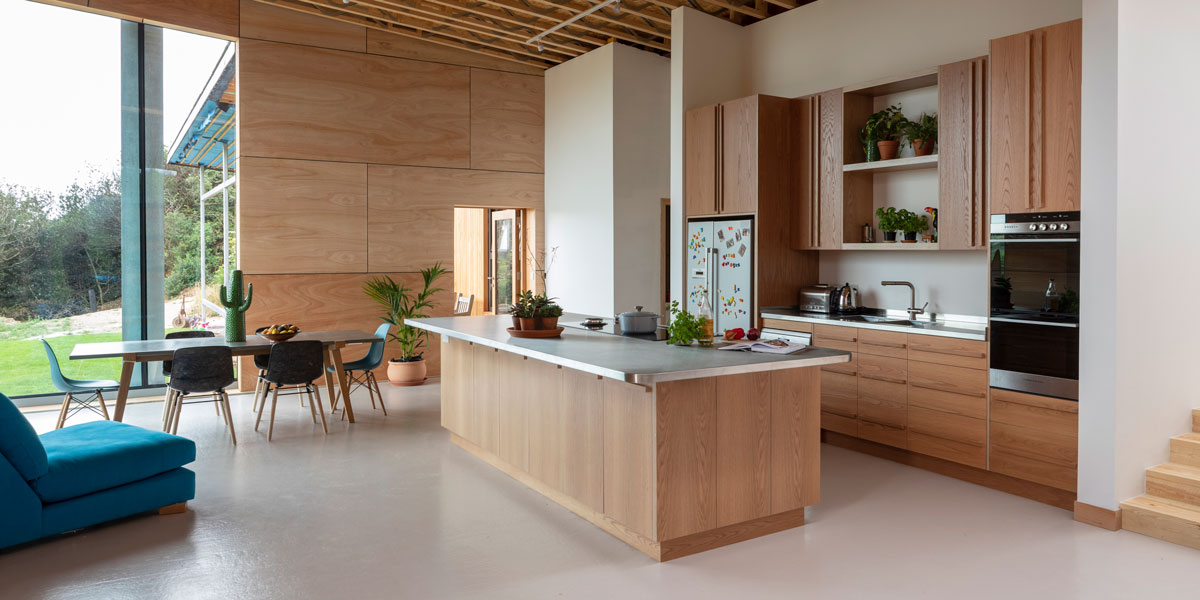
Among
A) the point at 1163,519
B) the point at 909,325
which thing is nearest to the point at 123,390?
the point at 909,325

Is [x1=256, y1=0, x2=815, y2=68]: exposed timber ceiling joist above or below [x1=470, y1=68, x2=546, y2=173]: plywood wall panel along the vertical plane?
above

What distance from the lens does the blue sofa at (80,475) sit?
3.51m

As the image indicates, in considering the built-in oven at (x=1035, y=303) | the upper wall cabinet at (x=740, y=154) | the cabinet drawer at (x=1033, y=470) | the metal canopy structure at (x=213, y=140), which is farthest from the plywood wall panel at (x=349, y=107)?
the cabinet drawer at (x=1033, y=470)

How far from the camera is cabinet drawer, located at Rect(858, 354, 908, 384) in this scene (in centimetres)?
512

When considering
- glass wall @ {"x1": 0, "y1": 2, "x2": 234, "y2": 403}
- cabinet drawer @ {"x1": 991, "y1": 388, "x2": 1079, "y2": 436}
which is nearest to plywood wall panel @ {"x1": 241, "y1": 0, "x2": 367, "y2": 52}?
glass wall @ {"x1": 0, "y1": 2, "x2": 234, "y2": 403}

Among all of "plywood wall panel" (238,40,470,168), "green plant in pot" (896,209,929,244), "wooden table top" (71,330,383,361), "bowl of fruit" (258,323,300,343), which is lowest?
"wooden table top" (71,330,383,361)

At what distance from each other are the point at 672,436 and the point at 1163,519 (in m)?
2.60

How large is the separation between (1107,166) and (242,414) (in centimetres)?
689

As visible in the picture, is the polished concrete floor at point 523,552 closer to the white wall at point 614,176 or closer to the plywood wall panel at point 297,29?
the white wall at point 614,176

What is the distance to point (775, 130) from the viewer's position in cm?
627

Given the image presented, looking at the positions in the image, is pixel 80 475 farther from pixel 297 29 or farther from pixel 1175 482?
pixel 297 29

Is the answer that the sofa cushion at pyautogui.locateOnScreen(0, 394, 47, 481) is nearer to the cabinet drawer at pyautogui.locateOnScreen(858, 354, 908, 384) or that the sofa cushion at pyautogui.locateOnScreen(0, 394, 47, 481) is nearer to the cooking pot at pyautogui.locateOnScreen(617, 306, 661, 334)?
the cooking pot at pyautogui.locateOnScreen(617, 306, 661, 334)

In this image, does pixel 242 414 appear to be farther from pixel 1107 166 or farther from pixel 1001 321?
pixel 1107 166

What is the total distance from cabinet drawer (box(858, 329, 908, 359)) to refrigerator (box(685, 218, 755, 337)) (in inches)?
44.4
